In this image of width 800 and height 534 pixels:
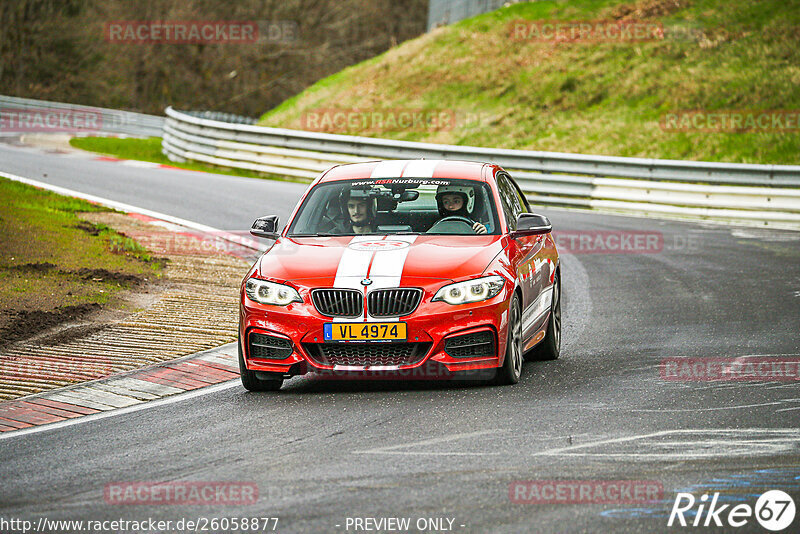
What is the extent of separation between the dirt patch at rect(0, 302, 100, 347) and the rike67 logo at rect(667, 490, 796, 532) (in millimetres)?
6369

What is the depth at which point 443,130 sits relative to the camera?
29.9 m

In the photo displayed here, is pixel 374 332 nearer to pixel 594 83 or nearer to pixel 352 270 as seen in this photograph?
pixel 352 270

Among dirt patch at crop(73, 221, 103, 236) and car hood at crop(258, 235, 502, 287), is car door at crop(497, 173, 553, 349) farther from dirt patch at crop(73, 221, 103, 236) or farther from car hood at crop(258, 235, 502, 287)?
dirt patch at crop(73, 221, 103, 236)

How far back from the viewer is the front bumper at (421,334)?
25.2 ft

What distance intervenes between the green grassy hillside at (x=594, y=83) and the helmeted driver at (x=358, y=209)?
16.6 metres

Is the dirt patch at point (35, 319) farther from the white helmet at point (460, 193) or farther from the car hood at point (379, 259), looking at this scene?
the white helmet at point (460, 193)

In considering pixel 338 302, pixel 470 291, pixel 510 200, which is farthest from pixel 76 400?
pixel 510 200

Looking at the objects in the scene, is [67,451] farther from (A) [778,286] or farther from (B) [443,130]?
(B) [443,130]

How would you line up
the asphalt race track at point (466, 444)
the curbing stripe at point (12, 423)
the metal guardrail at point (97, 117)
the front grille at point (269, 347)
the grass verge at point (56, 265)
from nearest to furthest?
the asphalt race track at point (466, 444) < the curbing stripe at point (12, 423) < the front grille at point (269, 347) < the grass verge at point (56, 265) < the metal guardrail at point (97, 117)

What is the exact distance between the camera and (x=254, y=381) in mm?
8141

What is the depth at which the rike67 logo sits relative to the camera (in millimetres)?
4883

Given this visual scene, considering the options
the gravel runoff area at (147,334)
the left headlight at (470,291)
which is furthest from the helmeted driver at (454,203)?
the gravel runoff area at (147,334)

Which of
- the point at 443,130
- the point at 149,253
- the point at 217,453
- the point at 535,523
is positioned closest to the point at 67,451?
the point at 217,453

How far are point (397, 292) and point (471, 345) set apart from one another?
0.62m
